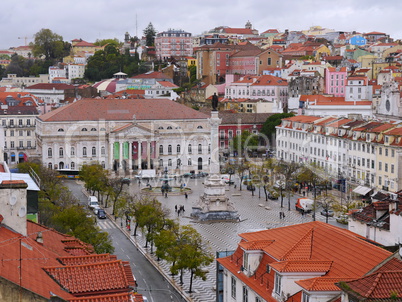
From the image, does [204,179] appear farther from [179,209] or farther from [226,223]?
[226,223]

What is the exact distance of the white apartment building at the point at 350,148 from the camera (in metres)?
62.6

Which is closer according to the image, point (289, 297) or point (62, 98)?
point (289, 297)

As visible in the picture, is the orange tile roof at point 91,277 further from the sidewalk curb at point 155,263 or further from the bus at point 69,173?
the bus at point 69,173

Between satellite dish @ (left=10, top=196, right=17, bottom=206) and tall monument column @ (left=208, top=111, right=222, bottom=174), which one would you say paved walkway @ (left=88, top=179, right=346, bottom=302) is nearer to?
tall monument column @ (left=208, top=111, right=222, bottom=174)

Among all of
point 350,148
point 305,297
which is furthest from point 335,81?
point 305,297

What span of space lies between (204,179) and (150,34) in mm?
120999

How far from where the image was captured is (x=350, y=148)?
6988 centimetres

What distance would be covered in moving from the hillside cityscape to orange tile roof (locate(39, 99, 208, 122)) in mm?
251

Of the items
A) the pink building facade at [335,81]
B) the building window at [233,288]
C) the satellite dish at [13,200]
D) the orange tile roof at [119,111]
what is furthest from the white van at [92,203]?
the pink building facade at [335,81]

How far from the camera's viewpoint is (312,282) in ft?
60.8

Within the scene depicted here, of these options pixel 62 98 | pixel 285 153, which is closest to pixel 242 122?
pixel 285 153

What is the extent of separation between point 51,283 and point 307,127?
220 feet

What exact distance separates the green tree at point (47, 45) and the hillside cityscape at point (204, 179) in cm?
976

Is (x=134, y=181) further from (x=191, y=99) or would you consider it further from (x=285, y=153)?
(x=191, y=99)
